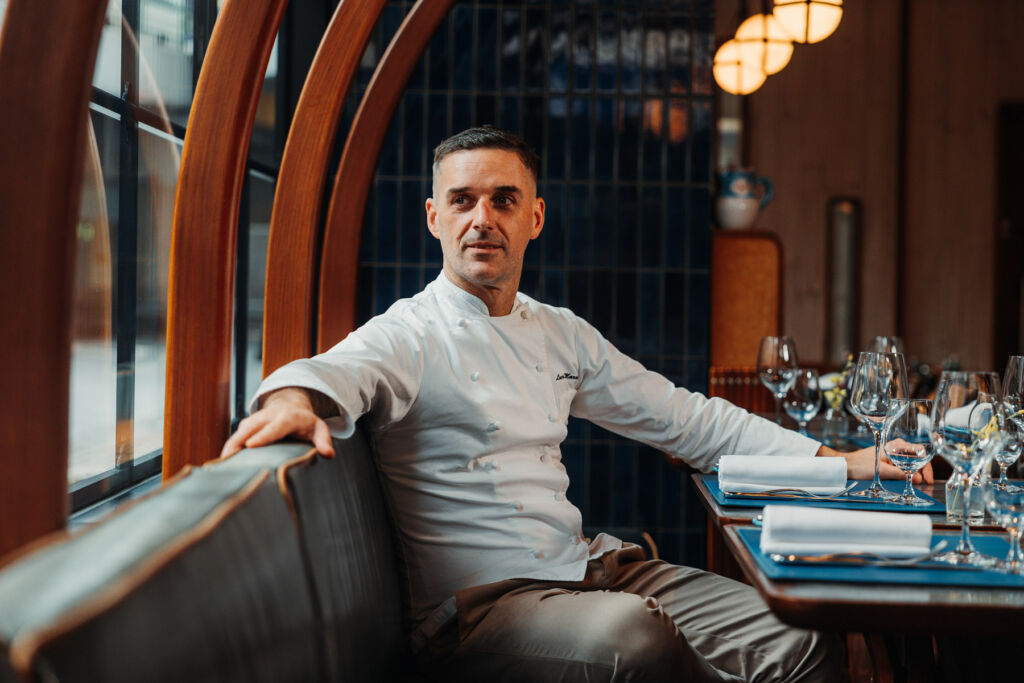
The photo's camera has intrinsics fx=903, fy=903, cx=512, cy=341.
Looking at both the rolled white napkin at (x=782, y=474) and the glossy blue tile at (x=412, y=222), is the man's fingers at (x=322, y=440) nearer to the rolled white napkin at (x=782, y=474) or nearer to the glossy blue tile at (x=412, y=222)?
the rolled white napkin at (x=782, y=474)

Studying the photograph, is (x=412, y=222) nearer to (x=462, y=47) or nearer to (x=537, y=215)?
(x=462, y=47)

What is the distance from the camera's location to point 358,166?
121 inches

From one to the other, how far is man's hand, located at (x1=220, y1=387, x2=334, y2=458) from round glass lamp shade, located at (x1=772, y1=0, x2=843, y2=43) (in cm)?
276

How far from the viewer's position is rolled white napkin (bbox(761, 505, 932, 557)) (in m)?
1.32

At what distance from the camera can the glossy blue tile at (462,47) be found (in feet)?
13.1

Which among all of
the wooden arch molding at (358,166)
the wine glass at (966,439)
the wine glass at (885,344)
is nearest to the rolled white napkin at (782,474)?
the wine glass at (966,439)

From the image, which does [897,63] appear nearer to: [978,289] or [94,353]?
[978,289]

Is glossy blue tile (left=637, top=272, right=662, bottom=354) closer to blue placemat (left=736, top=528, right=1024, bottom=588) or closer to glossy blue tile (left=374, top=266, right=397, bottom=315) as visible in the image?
glossy blue tile (left=374, top=266, right=397, bottom=315)

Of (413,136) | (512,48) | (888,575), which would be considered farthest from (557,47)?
(888,575)

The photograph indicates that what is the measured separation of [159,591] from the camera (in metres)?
0.81

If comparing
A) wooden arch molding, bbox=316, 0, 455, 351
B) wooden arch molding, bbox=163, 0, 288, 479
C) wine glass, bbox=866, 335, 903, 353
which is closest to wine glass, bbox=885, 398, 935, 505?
wooden arch molding, bbox=163, 0, 288, 479

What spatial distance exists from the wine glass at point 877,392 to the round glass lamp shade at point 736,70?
2.31 m

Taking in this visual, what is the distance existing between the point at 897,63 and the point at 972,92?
0.62 meters

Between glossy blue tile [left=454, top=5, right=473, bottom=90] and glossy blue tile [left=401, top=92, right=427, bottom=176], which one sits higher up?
glossy blue tile [left=454, top=5, right=473, bottom=90]
